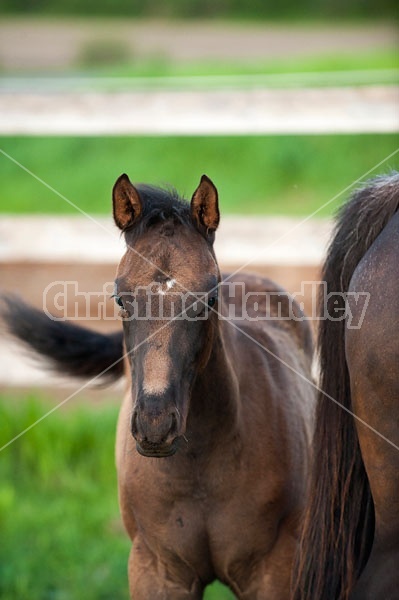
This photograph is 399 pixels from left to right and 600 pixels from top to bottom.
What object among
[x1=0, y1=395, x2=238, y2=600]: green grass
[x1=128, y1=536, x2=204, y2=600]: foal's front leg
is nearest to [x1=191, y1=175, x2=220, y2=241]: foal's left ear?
[x1=128, y1=536, x2=204, y2=600]: foal's front leg

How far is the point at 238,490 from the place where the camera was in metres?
3.31

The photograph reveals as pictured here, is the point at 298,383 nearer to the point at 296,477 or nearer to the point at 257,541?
the point at 296,477

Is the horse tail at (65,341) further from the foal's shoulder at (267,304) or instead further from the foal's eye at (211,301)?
the foal's eye at (211,301)

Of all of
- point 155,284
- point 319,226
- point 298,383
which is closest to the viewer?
point 155,284

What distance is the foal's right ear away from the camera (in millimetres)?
3061

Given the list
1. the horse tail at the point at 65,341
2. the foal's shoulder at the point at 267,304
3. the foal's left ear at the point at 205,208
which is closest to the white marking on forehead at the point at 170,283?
the foal's left ear at the point at 205,208

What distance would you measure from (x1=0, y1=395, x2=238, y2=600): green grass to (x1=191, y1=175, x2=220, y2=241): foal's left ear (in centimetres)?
201

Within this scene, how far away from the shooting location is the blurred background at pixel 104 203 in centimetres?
492

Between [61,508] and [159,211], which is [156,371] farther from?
[61,508]

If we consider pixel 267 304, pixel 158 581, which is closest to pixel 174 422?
pixel 158 581

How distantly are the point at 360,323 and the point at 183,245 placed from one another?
1.89ft

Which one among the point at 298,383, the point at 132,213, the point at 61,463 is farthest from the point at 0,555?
the point at 132,213

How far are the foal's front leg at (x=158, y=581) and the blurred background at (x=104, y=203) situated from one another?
1.16 meters

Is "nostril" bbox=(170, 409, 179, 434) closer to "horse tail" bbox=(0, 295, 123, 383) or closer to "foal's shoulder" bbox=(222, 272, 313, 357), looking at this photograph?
"foal's shoulder" bbox=(222, 272, 313, 357)
